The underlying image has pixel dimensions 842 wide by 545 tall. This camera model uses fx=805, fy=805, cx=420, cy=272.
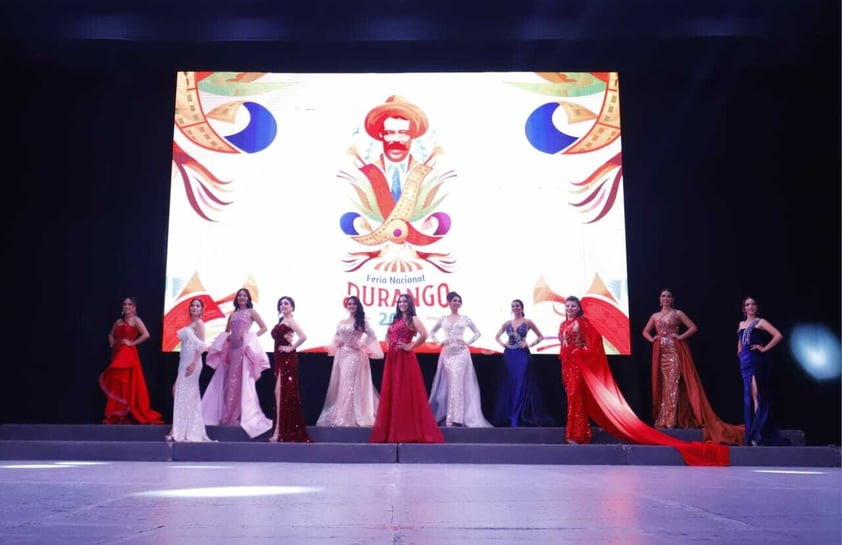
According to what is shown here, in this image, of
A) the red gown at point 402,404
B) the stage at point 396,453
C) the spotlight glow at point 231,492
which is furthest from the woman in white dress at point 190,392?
the spotlight glow at point 231,492

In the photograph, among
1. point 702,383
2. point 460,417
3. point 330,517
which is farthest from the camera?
point 702,383

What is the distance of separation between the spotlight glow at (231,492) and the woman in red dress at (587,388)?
3288 millimetres

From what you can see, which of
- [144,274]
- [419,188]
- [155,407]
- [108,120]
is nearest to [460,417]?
[419,188]

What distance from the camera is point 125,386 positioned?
6.88 m

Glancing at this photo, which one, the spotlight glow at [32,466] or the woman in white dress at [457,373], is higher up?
the woman in white dress at [457,373]

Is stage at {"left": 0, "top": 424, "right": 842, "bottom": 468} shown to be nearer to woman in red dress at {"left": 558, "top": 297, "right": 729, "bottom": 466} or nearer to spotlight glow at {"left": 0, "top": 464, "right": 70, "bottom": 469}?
woman in red dress at {"left": 558, "top": 297, "right": 729, "bottom": 466}

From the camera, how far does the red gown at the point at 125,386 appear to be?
22.4 feet

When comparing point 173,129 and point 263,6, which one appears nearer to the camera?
point 263,6

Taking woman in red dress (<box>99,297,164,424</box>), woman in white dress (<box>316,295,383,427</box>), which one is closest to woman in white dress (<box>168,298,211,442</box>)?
Result: woman in red dress (<box>99,297,164,424</box>)

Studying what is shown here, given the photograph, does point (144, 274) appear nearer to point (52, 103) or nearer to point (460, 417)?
point (52, 103)

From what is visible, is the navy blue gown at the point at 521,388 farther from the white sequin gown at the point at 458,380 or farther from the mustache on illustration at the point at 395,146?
the mustache on illustration at the point at 395,146

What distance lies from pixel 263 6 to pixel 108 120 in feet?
6.35

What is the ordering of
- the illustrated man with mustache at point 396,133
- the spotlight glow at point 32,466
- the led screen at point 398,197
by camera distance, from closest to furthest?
the spotlight glow at point 32,466
the led screen at point 398,197
the illustrated man with mustache at point 396,133

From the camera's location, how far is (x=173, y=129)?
25.1 feet
